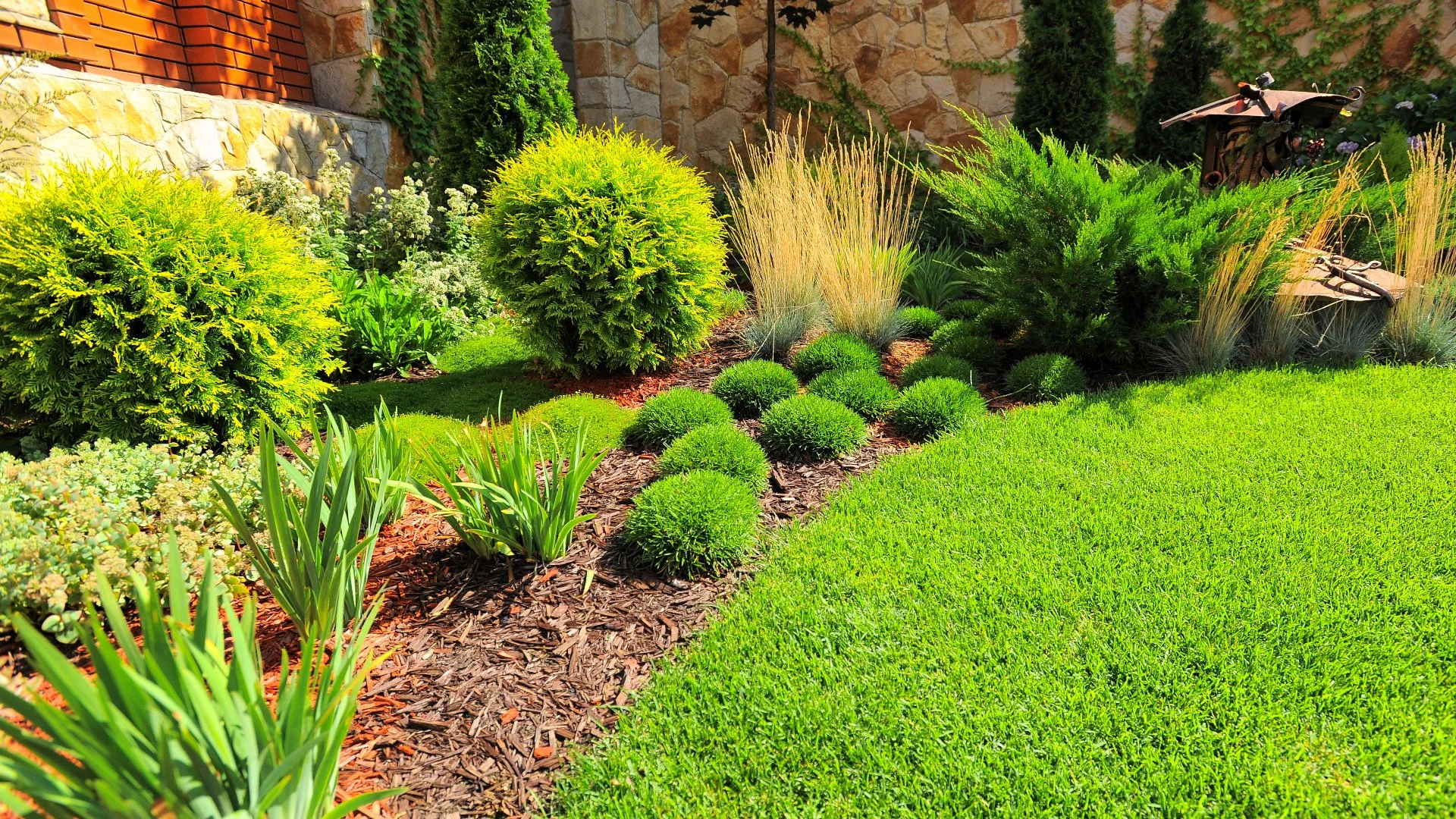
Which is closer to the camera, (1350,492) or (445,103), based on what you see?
(1350,492)

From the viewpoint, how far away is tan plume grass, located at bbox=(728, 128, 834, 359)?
4.76 metres

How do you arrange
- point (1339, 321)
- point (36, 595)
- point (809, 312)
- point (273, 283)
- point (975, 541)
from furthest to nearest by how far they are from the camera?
point (809, 312)
point (1339, 321)
point (273, 283)
point (975, 541)
point (36, 595)

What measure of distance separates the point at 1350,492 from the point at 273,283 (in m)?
4.58

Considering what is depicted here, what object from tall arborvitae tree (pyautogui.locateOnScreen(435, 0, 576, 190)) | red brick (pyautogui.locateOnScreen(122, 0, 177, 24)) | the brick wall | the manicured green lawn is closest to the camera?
the manicured green lawn

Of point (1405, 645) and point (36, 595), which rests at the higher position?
point (36, 595)

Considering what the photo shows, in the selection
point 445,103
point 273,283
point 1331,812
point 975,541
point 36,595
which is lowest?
point 1331,812

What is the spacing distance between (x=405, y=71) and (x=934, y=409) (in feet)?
19.9

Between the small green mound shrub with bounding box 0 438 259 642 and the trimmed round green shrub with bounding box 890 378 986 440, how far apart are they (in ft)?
9.52

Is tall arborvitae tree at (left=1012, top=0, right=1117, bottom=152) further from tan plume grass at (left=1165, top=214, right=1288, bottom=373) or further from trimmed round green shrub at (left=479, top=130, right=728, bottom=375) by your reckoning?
trimmed round green shrub at (left=479, top=130, right=728, bottom=375)

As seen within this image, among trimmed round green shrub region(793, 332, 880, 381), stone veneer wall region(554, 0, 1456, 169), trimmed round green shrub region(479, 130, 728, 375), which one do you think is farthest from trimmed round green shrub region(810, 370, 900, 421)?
stone veneer wall region(554, 0, 1456, 169)

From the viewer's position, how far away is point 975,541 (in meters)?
2.65

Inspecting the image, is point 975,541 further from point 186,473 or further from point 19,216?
point 19,216

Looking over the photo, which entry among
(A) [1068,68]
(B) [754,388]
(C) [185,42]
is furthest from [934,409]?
(C) [185,42]

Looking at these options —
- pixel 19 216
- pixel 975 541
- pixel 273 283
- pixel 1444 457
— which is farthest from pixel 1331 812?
pixel 19 216
